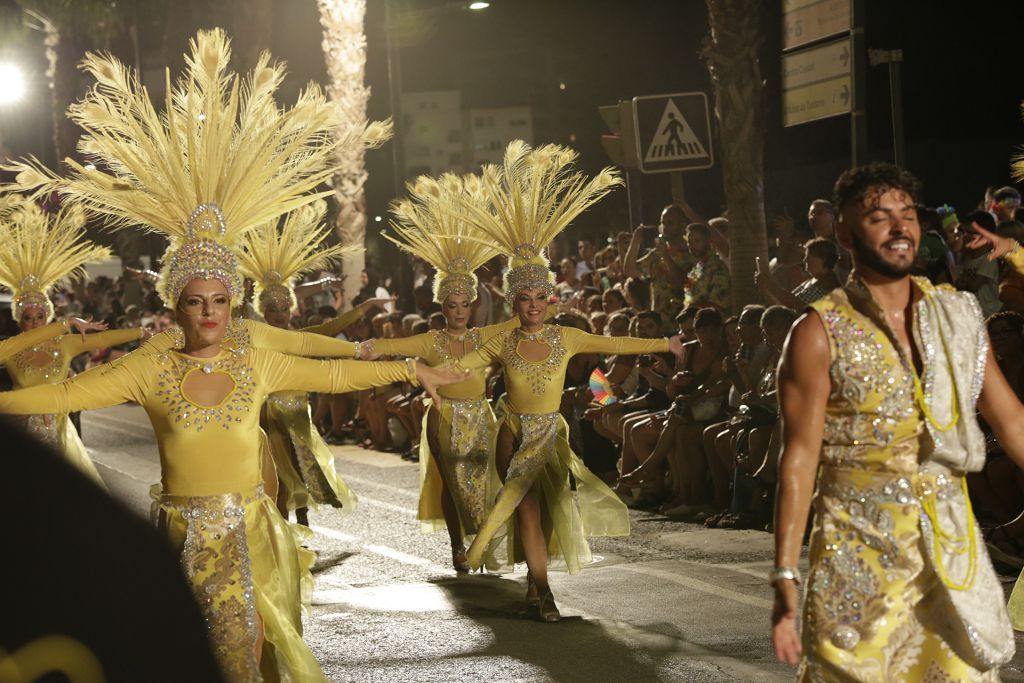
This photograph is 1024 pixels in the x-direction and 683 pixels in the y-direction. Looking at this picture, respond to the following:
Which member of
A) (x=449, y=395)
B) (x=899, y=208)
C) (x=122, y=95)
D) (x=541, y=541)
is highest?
(x=122, y=95)

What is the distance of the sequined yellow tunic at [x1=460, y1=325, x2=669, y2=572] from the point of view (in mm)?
9281

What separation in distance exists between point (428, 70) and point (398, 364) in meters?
52.3

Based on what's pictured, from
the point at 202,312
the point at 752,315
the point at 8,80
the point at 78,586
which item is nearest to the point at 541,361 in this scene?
the point at 752,315

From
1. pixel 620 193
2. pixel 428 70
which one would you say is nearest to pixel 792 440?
pixel 620 193

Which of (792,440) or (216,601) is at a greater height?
(792,440)

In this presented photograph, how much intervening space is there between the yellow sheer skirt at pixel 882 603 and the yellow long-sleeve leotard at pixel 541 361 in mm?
4890

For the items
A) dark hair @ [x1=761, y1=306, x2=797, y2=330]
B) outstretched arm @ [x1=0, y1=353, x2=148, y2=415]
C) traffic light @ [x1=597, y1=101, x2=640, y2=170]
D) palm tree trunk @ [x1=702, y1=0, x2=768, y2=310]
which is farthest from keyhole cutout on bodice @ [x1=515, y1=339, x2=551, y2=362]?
traffic light @ [x1=597, y1=101, x2=640, y2=170]

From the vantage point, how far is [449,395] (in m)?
Result: 10.6

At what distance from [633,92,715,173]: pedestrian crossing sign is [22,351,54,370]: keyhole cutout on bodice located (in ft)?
18.2

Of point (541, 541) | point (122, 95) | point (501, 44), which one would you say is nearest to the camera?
point (122, 95)

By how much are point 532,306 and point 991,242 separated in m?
3.65

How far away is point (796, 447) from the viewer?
14.8 ft

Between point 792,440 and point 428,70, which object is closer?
point 792,440

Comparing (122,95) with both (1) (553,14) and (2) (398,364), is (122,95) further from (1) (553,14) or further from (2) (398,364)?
(1) (553,14)
